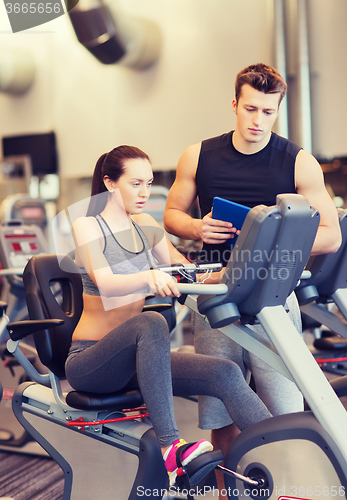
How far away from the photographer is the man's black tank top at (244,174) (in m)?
1.67

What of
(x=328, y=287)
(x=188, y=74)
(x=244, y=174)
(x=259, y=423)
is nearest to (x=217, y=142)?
(x=244, y=174)

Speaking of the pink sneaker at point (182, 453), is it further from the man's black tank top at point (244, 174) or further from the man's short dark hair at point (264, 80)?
the man's short dark hair at point (264, 80)

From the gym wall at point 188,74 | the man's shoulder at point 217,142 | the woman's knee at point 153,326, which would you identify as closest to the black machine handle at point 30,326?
the woman's knee at point 153,326

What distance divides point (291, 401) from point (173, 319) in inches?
32.6

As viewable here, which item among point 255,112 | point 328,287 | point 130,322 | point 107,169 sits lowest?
point 328,287

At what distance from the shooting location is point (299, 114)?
3.88 metres

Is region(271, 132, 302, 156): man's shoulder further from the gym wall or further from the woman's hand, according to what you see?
the gym wall

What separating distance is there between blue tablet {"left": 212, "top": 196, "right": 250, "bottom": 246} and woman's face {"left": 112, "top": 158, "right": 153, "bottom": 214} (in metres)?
0.26

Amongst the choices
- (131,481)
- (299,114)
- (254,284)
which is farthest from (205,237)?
(299,114)

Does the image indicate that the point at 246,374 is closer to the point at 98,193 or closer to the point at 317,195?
the point at 317,195

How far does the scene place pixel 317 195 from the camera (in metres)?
1.68

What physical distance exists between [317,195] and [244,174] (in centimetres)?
25

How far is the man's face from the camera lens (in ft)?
5.26

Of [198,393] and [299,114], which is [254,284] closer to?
[198,393]
